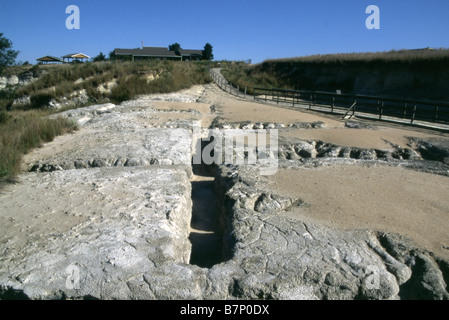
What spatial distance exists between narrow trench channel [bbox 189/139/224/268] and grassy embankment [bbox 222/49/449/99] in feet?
63.5

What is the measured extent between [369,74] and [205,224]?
2471cm

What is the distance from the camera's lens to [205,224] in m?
4.30

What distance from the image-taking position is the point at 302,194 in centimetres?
417

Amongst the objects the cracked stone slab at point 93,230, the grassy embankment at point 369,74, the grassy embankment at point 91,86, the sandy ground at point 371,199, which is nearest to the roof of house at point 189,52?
the grassy embankment at point 369,74

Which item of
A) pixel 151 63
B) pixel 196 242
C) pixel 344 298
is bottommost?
pixel 196 242

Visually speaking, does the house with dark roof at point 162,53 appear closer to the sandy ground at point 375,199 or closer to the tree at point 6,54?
the tree at point 6,54

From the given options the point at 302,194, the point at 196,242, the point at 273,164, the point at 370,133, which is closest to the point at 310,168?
the point at 273,164

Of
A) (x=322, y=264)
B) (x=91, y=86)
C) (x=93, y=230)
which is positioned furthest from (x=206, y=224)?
(x=91, y=86)

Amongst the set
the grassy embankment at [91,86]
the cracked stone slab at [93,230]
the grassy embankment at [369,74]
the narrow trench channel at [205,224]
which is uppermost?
the grassy embankment at [369,74]

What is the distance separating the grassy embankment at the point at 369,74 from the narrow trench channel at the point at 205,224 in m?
19.4

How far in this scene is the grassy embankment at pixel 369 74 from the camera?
20266mm

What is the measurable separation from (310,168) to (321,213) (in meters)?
1.69

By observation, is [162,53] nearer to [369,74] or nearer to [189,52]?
[189,52]
